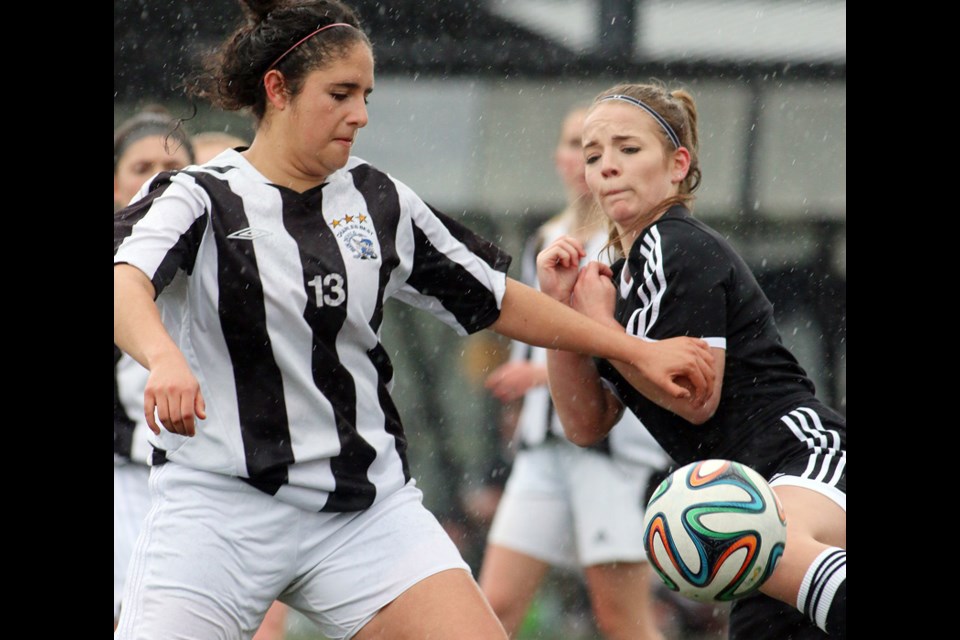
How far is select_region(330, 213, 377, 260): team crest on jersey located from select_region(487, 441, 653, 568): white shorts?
6.43ft

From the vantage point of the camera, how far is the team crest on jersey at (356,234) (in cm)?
354

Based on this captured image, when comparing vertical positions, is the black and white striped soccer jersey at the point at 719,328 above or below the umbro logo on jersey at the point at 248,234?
below

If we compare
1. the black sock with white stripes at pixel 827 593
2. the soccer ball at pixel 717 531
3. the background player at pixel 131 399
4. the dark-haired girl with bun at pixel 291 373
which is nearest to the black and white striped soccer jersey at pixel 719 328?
the dark-haired girl with bun at pixel 291 373

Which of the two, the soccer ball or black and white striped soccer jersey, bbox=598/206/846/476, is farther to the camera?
black and white striped soccer jersey, bbox=598/206/846/476

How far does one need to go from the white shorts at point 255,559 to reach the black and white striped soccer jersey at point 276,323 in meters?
0.05

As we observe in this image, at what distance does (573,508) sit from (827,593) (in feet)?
7.16

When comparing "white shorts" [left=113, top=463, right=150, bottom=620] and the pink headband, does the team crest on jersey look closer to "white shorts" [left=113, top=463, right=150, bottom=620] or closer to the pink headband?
the pink headband

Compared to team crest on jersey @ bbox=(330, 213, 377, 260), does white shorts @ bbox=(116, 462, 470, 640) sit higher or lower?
lower

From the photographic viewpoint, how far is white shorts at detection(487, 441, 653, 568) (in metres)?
5.30

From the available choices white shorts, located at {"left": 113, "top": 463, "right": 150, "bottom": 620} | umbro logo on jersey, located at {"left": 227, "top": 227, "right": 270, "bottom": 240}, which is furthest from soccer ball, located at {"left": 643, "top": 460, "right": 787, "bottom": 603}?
white shorts, located at {"left": 113, "top": 463, "right": 150, "bottom": 620}

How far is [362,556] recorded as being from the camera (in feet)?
11.4

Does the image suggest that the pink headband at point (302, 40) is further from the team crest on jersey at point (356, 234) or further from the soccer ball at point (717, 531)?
the soccer ball at point (717, 531)

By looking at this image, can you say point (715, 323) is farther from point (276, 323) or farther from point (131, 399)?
A: point (131, 399)

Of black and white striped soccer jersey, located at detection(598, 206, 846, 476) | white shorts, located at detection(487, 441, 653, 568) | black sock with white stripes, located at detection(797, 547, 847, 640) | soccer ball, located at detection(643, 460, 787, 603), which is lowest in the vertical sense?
white shorts, located at detection(487, 441, 653, 568)
